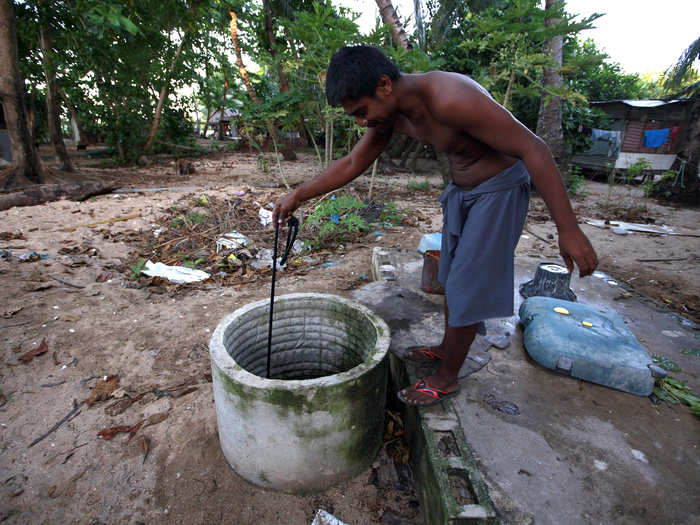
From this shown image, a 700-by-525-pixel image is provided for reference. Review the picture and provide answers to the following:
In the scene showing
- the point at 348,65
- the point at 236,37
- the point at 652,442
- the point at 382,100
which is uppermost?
the point at 236,37

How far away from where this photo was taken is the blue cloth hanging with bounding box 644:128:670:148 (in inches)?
447

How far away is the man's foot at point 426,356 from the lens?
2.16 metres

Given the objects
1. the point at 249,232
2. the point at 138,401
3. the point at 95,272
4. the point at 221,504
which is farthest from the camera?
the point at 249,232

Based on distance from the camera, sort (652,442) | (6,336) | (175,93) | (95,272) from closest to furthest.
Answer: (652,442), (6,336), (95,272), (175,93)

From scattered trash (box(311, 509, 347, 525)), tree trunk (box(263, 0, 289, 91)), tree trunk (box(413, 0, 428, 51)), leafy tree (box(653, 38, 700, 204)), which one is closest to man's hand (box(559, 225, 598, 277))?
scattered trash (box(311, 509, 347, 525))

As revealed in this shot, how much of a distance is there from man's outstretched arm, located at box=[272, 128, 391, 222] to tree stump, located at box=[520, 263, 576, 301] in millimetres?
1829

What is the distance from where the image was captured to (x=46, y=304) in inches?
131

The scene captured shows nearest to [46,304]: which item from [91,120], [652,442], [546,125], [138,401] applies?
[138,401]

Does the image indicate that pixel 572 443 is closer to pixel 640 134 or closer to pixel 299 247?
pixel 299 247

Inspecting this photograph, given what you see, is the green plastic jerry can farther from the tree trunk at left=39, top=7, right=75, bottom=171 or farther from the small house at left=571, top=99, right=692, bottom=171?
the tree trunk at left=39, top=7, right=75, bottom=171

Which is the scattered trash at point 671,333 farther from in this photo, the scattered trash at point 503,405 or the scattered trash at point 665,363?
the scattered trash at point 503,405

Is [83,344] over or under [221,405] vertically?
under

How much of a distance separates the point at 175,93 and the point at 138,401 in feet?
46.2

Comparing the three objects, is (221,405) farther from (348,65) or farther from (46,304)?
(46,304)
